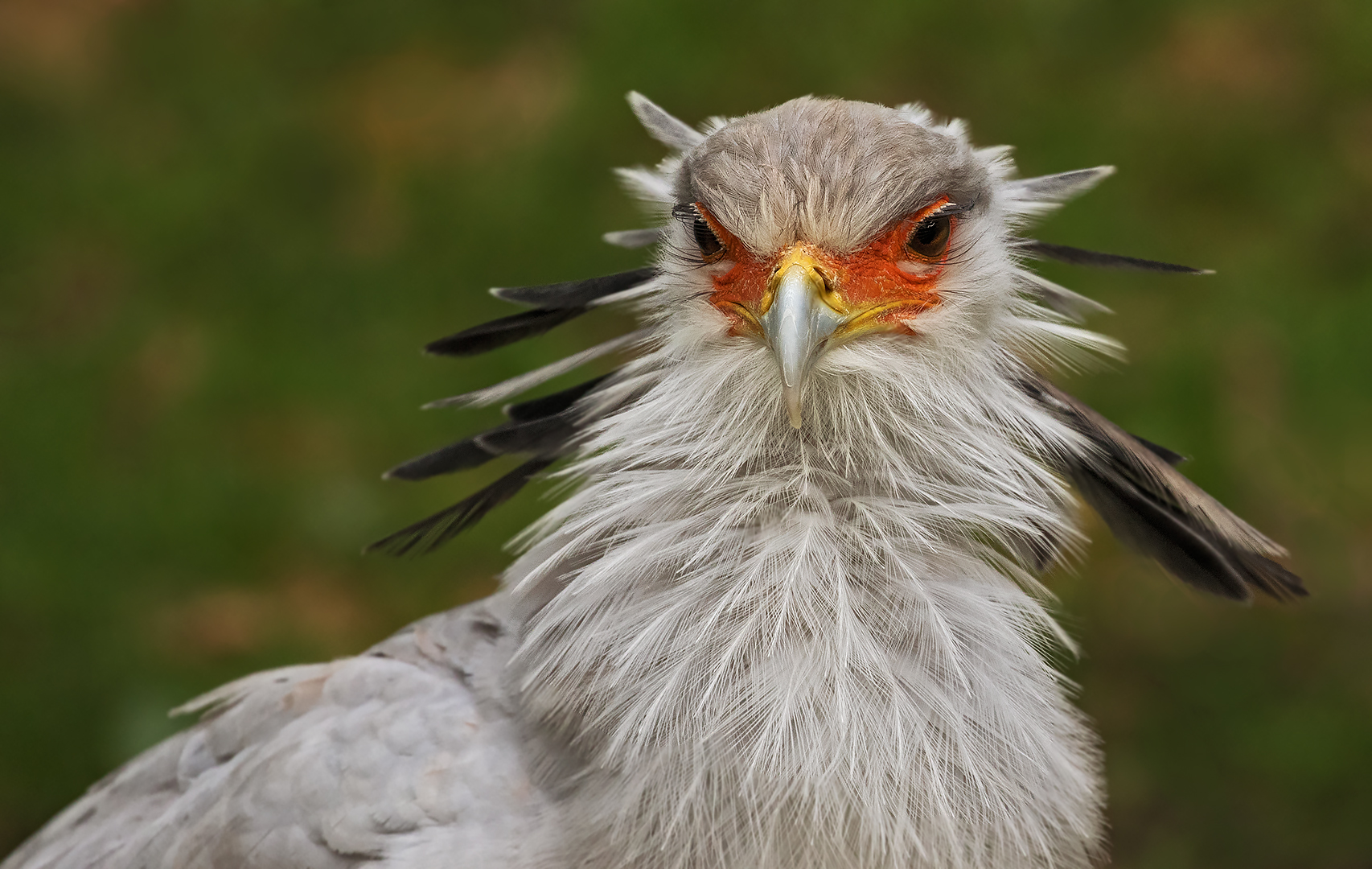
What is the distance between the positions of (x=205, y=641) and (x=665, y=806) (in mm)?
2575

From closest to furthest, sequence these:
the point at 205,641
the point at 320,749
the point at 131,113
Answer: the point at 320,749 < the point at 205,641 < the point at 131,113

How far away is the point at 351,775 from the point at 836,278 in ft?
3.31

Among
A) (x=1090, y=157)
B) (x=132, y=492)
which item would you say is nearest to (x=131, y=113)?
(x=132, y=492)

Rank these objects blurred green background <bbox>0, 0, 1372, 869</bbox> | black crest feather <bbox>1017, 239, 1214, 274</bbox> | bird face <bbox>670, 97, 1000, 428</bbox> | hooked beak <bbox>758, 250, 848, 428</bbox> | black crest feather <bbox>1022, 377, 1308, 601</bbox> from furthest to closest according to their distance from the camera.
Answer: blurred green background <bbox>0, 0, 1372, 869</bbox> < black crest feather <bbox>1017, 239, 1214, 274</bbox> < black crest feather <bbox>1022, 377, 1308, 601</bbox> < bird face <bbox>670, 97, 1000, 428</bbox> < hooked beak <bbox>758, 250, 848, 428</bbox>

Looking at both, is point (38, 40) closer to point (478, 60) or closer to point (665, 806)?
point (478, 60)

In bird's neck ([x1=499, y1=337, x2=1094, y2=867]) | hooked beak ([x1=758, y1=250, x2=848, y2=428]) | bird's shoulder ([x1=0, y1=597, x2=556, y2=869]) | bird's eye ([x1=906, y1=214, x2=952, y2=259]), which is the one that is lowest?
bird's shoulder ([x1=0, y1=597, x2=556, y2=869])

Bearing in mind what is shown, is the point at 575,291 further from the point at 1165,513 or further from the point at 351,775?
the point at 1165,513

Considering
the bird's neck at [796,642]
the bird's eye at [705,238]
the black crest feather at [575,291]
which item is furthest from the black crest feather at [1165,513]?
the black crest feather at [575,291]

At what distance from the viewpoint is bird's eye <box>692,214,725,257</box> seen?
6.10 feet

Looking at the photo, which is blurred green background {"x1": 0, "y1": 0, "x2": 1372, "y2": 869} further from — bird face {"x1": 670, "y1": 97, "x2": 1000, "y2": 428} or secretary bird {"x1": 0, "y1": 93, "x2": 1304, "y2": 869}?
bird face {"x1": 670, "y1": 97, "x2": 1000, "y2": 428}

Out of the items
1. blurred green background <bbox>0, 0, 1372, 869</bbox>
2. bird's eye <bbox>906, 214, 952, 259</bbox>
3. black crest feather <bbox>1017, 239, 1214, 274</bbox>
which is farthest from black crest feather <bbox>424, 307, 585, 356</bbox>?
blurred green background <bbox>0, 0, 1372, 869</bbox>

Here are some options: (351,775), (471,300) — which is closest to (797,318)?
(351,775)

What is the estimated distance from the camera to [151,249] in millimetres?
4531

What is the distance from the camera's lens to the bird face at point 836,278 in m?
1.74
